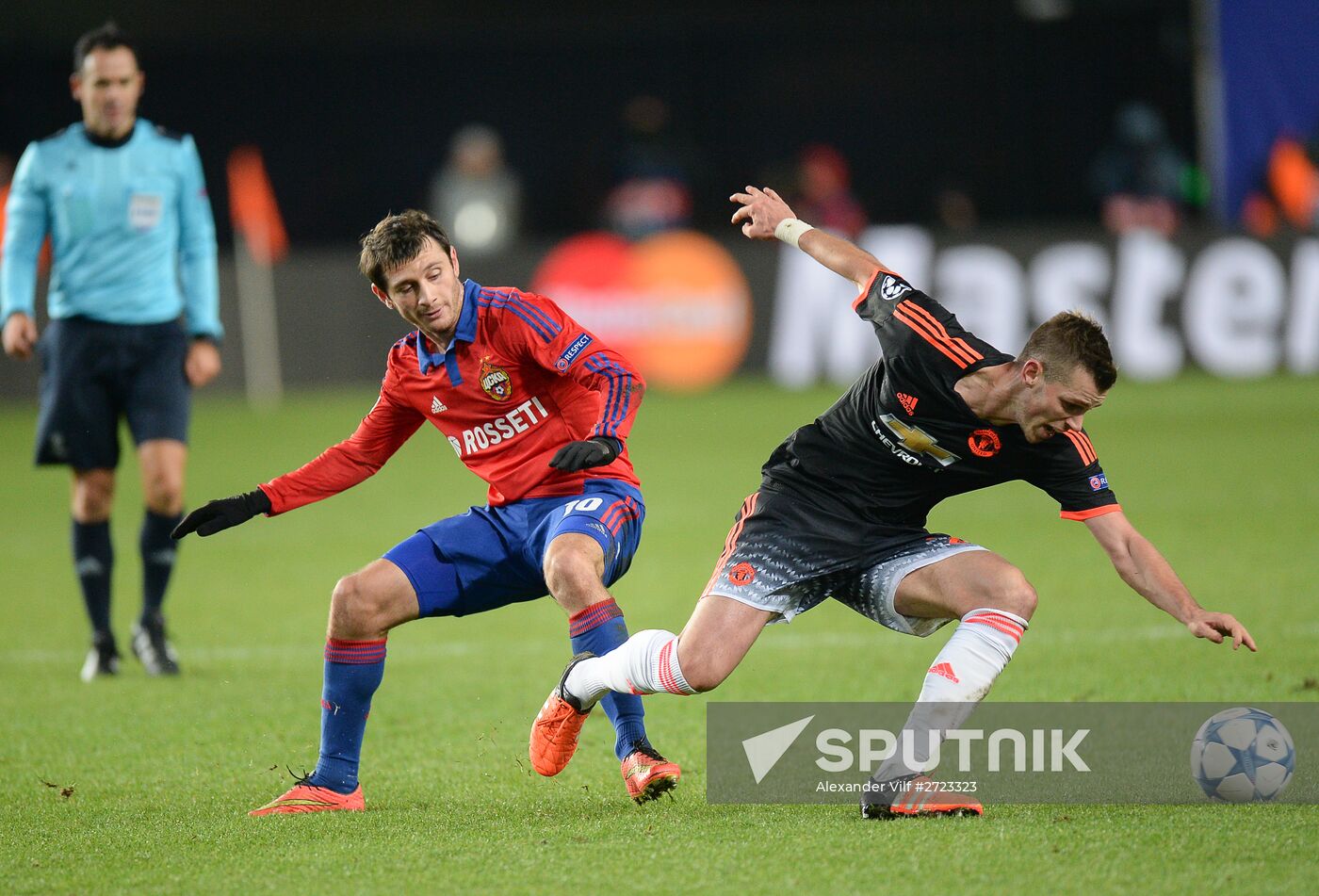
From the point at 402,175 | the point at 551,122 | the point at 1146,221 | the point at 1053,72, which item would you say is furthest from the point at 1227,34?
the point at 402,175

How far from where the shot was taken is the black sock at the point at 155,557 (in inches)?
263

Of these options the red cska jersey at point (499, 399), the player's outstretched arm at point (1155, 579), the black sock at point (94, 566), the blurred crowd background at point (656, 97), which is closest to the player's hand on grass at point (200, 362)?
the black sock at point (94, 566)

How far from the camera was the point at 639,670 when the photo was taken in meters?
4.43

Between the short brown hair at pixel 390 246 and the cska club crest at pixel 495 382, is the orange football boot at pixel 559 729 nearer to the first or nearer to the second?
the cska club crest at pixel 495 382

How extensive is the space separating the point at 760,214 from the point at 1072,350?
111 centimetres

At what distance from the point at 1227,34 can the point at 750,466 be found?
769 centimetres

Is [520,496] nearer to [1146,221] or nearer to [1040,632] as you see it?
[1040,632]

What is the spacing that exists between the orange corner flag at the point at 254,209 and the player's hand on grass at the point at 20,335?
11226 mm

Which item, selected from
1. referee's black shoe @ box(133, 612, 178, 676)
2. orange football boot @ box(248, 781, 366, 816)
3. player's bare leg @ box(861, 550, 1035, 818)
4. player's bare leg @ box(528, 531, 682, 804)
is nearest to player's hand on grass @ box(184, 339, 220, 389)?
referee's black shoe @ box(133, 612, 178, 676)

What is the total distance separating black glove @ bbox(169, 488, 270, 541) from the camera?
4.71m

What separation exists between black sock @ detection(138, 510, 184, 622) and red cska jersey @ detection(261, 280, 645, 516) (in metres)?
1.96

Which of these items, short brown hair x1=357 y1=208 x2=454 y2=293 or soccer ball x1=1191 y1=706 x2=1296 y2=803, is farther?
short brown hair x1=357 y1=208 x2=454 y2=293

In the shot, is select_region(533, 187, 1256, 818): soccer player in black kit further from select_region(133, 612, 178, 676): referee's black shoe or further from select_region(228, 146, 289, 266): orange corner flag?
select_region(228, 146, 289, 266): orange corner flag

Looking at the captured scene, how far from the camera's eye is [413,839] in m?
4.20
